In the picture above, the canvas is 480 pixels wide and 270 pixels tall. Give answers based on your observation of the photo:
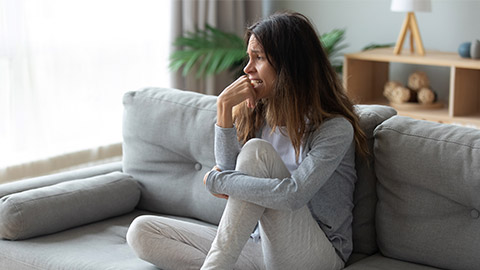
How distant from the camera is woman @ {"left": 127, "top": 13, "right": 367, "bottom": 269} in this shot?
1917 mm

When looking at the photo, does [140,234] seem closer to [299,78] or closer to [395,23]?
[299,78]

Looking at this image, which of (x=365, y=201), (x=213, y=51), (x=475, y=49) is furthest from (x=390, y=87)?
(x=365, y=201)

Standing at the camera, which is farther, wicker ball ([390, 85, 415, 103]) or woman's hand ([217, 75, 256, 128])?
wicker ball ([390, 85, 415, 103])

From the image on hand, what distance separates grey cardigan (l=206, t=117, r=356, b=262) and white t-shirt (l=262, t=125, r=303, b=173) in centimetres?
7

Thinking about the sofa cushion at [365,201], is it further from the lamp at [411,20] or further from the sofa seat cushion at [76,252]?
the lamp at [411,20]

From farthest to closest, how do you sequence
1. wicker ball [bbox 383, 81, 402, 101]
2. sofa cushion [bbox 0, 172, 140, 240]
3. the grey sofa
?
wicker ball [bbox 383, 81, 402, 101] < sofa cushion [bbox 0, 172, 140, 240] < the grey sofa

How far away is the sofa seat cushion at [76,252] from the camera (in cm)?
211

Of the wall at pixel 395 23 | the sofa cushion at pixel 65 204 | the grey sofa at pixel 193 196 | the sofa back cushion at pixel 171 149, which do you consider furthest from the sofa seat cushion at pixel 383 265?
the wall at pixel 395 23

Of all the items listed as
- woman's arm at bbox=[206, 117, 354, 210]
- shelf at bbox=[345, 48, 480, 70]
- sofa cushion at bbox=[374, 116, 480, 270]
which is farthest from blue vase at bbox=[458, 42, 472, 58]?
woman's arm at bbox=[206, 117, 354, 210]

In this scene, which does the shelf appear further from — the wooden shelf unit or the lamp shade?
the lamp shade

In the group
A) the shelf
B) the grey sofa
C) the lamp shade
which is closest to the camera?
the grey sofa

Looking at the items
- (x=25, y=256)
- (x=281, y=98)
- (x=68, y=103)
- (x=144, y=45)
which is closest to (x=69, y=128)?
(x=68, y=103)

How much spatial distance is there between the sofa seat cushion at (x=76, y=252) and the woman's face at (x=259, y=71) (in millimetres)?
591

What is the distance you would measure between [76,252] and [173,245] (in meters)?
0.35
